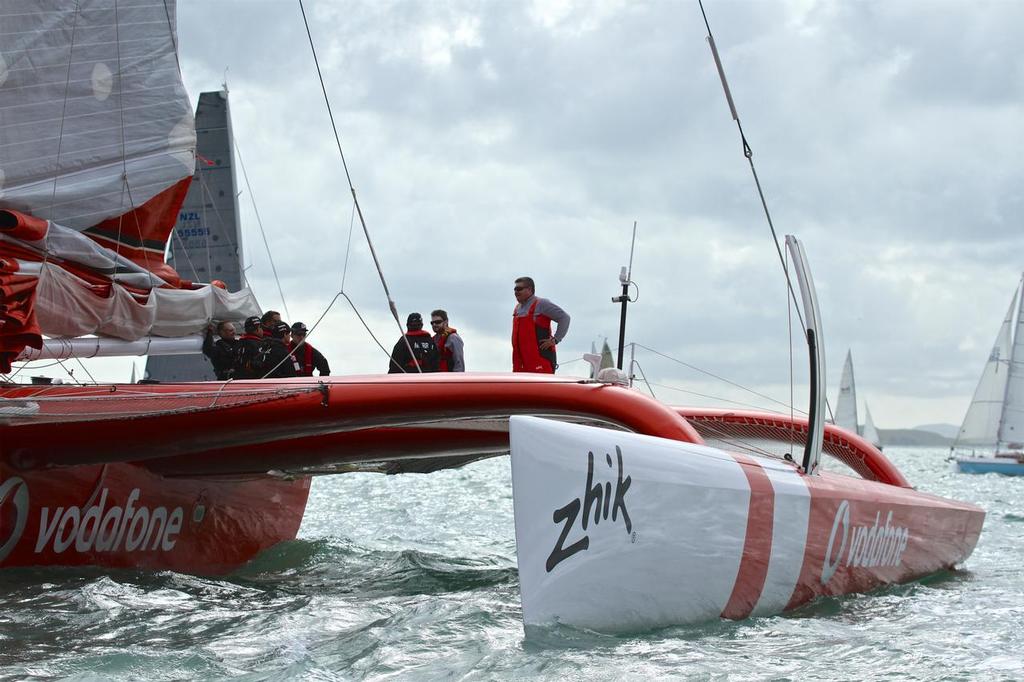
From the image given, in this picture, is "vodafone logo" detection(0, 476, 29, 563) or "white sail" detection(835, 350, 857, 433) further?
"white sail" detection(835, 350, 857, 433)

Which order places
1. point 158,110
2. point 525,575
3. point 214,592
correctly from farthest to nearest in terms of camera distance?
1. point 158,110
2. point 214,592
3. point 525,575

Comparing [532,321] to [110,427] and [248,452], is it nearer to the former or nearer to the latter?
[248,452]

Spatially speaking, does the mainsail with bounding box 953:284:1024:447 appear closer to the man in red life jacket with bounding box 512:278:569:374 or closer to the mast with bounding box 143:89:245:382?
the mast with bounding box 143:89:245:382

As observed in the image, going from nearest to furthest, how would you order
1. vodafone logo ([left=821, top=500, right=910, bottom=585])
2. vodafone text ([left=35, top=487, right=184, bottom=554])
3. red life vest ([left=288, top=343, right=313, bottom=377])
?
vodafone logo ([left=821, top=500, right=910, bottom=585]) < vodafone text ([left=35, top=487, right=184, bottom=554]) < red life vest ([left=288, top=343, right=313, bottom=377])

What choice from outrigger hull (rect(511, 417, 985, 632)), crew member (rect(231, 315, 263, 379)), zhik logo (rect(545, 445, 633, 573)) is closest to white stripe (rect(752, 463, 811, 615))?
outrigger hull (rect(511, 417, 985, 632))

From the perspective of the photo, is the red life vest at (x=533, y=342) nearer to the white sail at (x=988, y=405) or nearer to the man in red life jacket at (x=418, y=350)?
the man in red life jacket at (x=418, y=350)

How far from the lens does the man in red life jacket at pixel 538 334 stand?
588 cm

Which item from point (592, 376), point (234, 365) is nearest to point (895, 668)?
point (592, 376)

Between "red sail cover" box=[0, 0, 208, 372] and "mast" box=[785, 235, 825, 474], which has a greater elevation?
"red sail cover" box=[0, 0, 208, 372]

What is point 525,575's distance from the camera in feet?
11.6

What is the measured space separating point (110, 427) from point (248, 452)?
818 mm

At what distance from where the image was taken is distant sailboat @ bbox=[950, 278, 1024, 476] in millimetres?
34469

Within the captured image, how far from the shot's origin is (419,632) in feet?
12.8

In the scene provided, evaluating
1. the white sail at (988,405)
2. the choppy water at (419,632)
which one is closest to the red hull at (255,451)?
the choppy water at (419,632)
